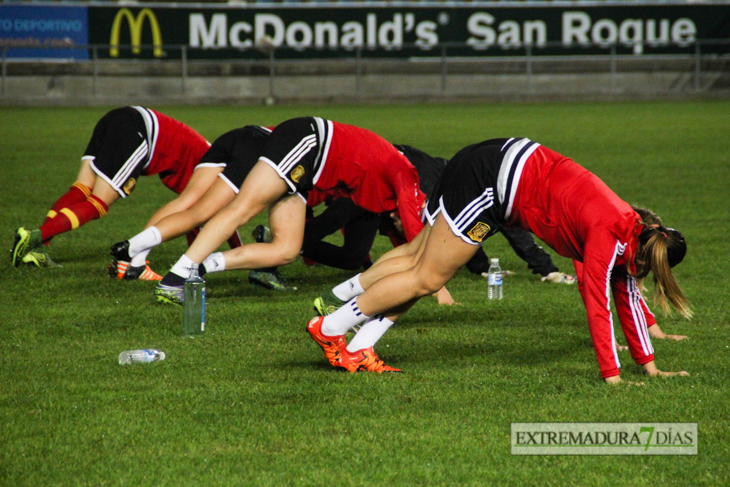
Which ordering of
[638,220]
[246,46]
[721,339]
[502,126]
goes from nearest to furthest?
[638,220] < [721,339] < [502,126] < [246,46]

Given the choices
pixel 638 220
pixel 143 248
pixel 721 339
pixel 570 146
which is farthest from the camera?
pixel 570 146

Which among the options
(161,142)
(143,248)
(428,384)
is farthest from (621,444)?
(161,142)

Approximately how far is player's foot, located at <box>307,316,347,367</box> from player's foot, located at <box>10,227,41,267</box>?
12.2 feet

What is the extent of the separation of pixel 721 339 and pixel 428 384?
202cm

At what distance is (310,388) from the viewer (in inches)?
170

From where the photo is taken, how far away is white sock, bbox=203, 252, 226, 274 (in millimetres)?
5863

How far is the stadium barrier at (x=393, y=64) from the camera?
98.1 ft

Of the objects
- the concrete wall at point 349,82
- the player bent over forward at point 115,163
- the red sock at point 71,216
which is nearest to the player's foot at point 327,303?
the player bent over forward at point 115,163

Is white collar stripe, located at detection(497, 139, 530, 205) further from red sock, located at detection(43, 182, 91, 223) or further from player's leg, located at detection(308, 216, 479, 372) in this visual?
red sock, located at detection(43, 182, 91, 223)

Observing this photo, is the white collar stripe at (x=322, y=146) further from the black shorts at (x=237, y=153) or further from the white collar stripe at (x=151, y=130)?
the white collar stripe at (x=151, y=130)

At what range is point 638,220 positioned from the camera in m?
4.14

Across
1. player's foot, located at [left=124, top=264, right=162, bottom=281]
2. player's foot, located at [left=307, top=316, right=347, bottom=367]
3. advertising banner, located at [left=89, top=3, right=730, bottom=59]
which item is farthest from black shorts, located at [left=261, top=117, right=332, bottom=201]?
advertising banner, located at [left=89, top=3, right=730, bottom=59]

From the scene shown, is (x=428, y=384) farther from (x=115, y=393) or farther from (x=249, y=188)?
(x=249, y=188)

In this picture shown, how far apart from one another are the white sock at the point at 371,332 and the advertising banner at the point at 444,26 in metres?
27.1
